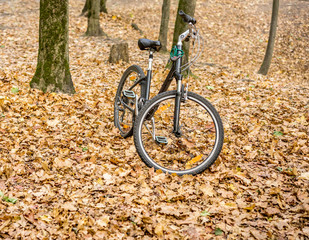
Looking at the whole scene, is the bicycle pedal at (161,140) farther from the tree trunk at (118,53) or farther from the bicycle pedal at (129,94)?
the tree trunk at (118,53)

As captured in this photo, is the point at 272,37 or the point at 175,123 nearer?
the point at 175,123

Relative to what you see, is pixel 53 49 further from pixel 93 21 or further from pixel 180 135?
pixel 93 21

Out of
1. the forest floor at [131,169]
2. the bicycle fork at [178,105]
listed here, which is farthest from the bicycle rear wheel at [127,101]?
the bicycle fork at [178,105]

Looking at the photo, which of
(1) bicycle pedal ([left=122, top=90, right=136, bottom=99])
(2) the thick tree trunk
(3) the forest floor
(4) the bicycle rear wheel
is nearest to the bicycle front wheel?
(3) the forest floor

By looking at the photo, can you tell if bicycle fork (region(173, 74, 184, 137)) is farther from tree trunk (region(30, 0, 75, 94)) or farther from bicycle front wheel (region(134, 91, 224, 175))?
tree trunk (region(30, 0, 75, 94))

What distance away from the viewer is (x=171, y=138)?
14.8 ft

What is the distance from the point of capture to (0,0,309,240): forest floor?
305 centimetres

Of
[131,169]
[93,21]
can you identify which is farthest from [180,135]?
Answer: [93,21]

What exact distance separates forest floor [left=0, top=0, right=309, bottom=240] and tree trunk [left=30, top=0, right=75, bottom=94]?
312mm

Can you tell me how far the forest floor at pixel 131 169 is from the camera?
305 centimetres

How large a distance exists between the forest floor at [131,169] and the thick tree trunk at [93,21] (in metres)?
3.75

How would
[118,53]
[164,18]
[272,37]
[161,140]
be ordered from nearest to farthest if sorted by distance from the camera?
1. [161,140]
2. [118,53]
3. [272,37]
4. [164,18]

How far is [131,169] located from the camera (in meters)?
4.05

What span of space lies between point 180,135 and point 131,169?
2.80ft
